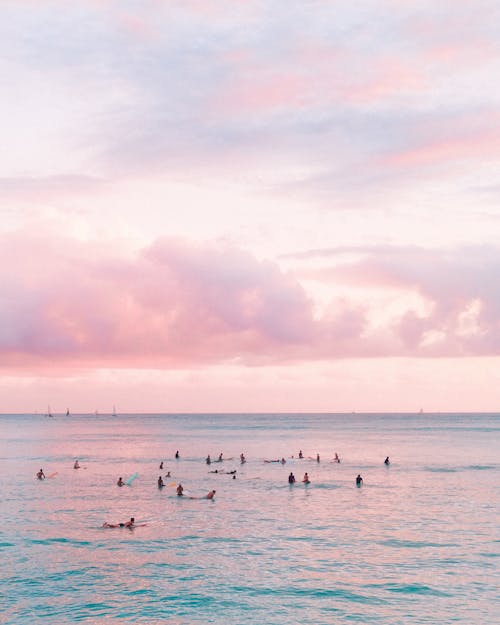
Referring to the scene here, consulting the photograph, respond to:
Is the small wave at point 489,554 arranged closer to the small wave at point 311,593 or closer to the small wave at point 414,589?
the small wave at point 414,589

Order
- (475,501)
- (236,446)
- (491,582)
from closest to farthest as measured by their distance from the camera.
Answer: (491,582) < (475,501) < (236,446)

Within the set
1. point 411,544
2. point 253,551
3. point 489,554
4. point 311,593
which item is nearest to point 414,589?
point 311,593

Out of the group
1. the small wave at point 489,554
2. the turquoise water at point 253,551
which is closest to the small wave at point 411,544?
the turquoise water at point 253,551

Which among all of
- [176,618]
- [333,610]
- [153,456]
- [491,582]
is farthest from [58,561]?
[153,456]

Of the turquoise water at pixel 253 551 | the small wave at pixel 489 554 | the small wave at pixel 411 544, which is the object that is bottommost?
the turquoise water at pixel 253 551

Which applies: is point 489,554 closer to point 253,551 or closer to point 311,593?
point 311,593

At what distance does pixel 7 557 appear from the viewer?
47219 mm

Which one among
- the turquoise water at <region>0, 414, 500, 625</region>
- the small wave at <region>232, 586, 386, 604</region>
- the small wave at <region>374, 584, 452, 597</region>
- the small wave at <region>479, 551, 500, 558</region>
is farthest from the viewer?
the small wave at <region>479, 551, 500, 558</region>

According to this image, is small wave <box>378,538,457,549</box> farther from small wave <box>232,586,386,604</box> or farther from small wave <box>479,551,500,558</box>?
small wave <box>232,586,386,604</box>

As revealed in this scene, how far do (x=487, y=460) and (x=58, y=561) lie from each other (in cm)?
9476

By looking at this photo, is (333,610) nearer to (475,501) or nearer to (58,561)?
(58,561)

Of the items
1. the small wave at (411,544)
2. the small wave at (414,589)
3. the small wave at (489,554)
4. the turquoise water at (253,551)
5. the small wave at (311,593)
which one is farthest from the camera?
the small wave at (411,544)

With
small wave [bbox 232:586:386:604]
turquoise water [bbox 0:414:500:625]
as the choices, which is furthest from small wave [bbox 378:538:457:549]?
small wave [bbox 232:586:386:604]

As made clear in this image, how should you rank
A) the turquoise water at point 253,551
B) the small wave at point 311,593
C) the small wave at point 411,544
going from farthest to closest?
the small wave at point 411,544 < the small wave at point 311,593 < the turquoise water at point 253,551
